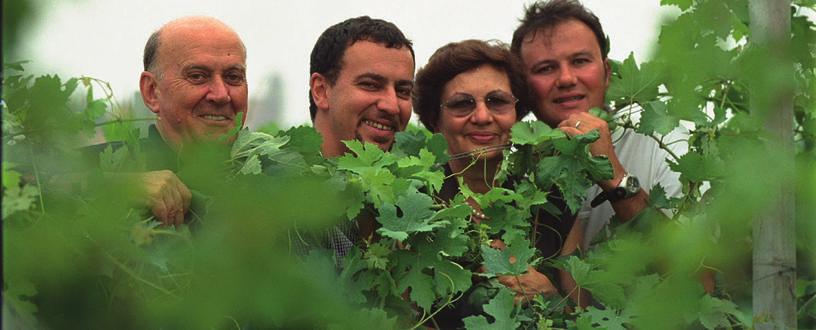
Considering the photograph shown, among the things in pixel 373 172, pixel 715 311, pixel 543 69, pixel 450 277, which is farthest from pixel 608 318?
pixel 543 69

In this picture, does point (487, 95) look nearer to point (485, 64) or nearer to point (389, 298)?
point (485, 64)

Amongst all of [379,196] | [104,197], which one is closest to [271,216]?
[104,197]

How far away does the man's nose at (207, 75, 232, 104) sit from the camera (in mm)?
2906

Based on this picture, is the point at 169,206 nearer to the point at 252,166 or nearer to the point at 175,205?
the point at 175,205

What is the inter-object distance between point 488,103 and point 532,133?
558 millimetres

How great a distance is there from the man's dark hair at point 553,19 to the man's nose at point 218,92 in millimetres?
1265

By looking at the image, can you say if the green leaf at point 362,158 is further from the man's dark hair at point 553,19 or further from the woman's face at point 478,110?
the man's dark hair at point 553,19

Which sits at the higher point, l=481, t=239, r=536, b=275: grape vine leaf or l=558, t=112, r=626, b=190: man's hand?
l=558, t=112, r=626, b=190: man's hand

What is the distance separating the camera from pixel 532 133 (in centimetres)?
296

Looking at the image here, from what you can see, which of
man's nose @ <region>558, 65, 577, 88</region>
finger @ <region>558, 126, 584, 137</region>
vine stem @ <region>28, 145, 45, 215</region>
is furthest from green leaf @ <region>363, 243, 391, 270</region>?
man's nose @ <region>558, 65, 577, 88</region>

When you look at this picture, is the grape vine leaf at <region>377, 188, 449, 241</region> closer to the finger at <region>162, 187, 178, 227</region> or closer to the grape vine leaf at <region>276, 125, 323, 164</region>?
the grape vine leaf at <region>276, 125, 323, 164</region>

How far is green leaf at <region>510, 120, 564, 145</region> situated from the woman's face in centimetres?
43

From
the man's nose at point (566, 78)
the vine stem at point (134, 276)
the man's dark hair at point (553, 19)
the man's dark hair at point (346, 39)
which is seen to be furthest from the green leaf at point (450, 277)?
the man's dark hair at point (553, 19)

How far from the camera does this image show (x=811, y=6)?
8.87 feet
